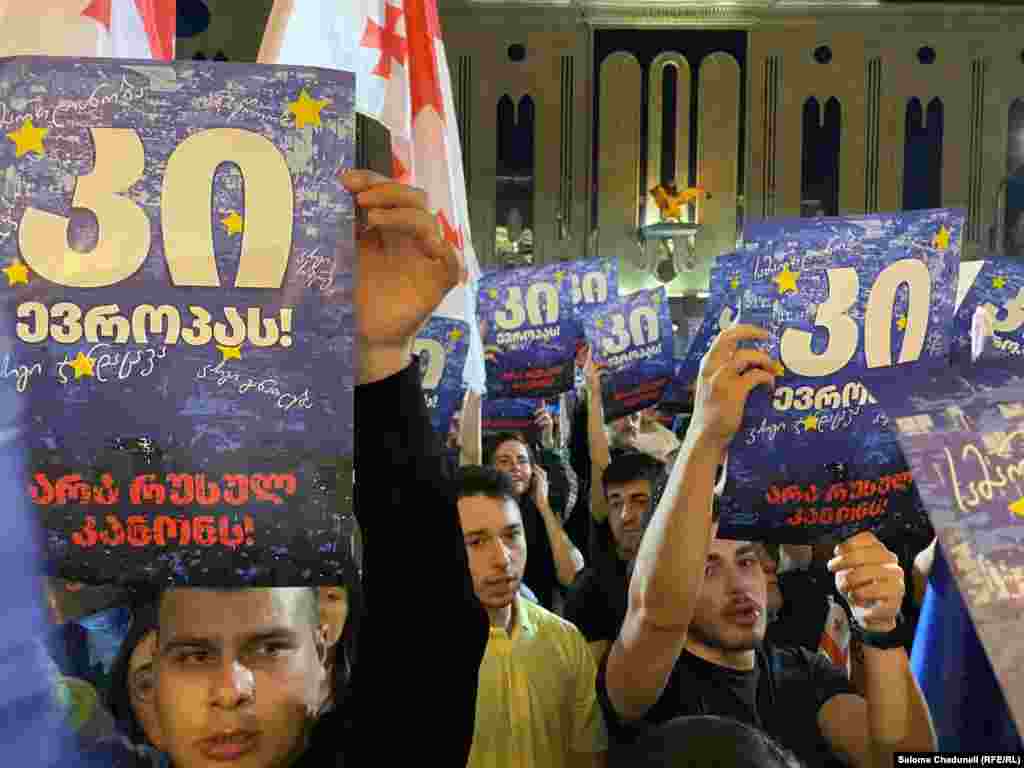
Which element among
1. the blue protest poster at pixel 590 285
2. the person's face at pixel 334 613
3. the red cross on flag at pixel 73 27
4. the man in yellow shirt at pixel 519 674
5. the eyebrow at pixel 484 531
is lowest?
the man in yellow shirt at pixel 519 674

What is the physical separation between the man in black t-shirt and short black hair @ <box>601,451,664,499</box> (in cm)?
125

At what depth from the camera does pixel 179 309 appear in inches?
46.4

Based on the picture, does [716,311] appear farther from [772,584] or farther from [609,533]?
[609,533]

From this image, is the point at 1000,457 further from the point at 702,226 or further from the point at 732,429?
the point at 702,226

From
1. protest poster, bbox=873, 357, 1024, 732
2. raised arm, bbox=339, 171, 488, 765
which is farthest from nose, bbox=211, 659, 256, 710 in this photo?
protest poster, bbox=873, 357, 1024, 732

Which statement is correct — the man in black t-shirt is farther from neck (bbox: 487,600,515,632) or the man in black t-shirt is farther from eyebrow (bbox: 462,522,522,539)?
eyebrow (bbox: 462,522,522,539)

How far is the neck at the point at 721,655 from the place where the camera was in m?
1.91

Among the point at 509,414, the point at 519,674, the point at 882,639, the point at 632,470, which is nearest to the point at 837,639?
the point at 882,639

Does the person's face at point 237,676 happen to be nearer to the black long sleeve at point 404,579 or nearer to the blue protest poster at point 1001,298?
the black long sleeve at point 404,579

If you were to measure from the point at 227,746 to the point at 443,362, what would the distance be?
2.07 m

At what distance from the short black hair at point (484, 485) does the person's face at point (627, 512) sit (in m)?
0.64

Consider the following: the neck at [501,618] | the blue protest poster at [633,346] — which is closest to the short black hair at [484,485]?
the neck at [501,618]

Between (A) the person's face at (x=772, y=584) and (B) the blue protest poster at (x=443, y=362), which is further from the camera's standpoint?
(B) the blue protest poster at (x=443, y=362)

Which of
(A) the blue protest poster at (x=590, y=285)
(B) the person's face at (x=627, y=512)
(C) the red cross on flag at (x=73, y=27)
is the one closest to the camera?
(C) the red cross on flag at (x=73, y=27)
